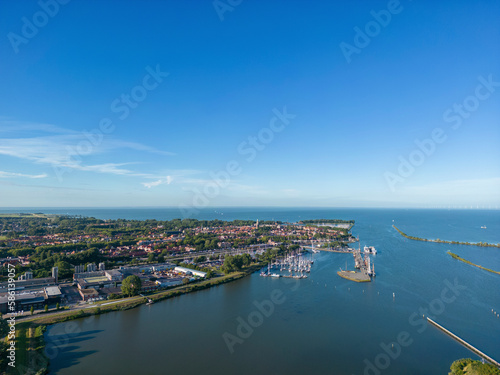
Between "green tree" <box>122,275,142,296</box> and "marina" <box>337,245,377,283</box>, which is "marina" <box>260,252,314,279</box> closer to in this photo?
"marina" <box>337,245,377,283</box>

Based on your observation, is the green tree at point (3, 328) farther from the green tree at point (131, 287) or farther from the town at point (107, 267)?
the green tree at point (131, 287)

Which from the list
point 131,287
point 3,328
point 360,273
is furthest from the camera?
point 360,273

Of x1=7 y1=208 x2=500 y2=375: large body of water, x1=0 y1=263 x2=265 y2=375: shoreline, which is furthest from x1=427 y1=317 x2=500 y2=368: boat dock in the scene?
x1=0 y1=263 x2=265 y2=375: shoreline

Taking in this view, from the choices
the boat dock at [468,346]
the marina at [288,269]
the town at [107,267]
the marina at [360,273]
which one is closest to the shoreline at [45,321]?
the town at [107,267]

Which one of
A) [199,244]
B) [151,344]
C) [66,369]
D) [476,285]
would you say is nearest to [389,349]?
[151,344]

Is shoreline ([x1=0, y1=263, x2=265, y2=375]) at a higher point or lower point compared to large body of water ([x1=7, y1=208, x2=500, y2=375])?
higher

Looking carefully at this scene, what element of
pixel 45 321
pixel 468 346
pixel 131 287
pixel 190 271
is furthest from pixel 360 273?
pixel 45 321

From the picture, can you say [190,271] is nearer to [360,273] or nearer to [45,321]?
[45,321]

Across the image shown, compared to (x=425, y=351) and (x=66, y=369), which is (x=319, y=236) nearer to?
(x=425, y=351)
